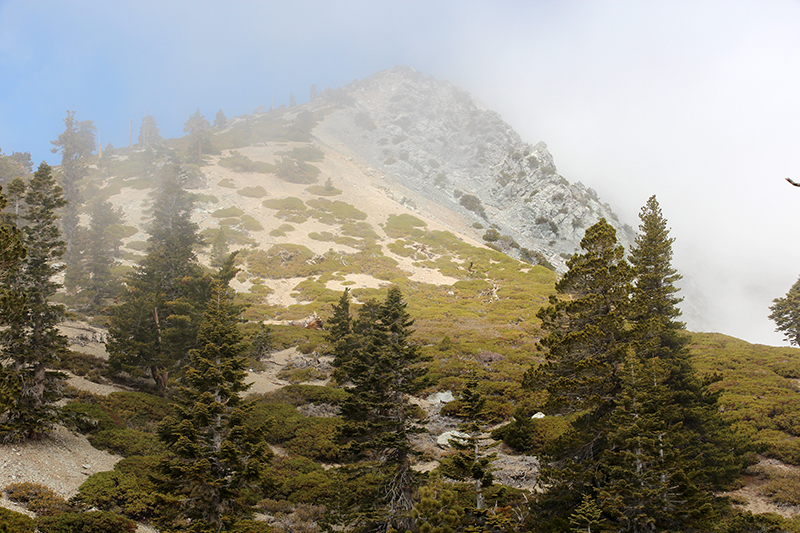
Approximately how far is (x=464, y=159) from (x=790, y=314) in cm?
8278

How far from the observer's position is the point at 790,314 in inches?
1199

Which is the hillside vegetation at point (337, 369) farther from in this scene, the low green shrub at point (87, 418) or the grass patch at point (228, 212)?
the grass patch at point (228, 212)

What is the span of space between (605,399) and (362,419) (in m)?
6.50

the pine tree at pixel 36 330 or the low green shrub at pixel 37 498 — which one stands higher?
the pine tree at pixel 36 330

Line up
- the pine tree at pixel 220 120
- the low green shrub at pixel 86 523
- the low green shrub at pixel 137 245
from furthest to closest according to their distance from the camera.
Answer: the pine tree at pixel 220 120 < the low green shrub at pixel 137 245 < the low green shrub at pixel 86 523

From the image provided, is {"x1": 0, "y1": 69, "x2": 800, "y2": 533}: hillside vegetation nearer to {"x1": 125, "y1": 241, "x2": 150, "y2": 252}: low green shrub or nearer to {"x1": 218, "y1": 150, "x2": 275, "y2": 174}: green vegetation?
{"x1": 218, "y1": 150, "x2": 275, "y2": 174}: green vegetation

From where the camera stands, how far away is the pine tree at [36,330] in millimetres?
12680

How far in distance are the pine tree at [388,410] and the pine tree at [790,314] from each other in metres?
33.4

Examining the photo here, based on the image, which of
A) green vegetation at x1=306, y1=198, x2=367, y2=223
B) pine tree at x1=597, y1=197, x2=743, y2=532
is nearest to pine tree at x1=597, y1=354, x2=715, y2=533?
pine tree at x1=597, y1=197, x2=743, y2=532

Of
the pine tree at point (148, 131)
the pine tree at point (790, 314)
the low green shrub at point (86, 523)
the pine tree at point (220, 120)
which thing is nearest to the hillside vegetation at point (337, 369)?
the low green shrub at point (86, 523)

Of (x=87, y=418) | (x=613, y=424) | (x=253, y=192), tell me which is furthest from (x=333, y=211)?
(x=613, y=424)

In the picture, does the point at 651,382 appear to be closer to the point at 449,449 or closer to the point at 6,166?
the point at 449,449

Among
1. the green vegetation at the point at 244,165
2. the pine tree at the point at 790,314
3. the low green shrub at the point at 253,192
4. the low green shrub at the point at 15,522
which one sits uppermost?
the green vegetation at the point at 244,165

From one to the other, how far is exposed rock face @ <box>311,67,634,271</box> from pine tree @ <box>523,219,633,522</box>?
57.5 metres
